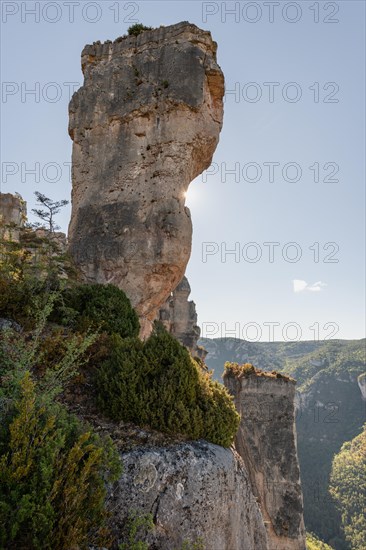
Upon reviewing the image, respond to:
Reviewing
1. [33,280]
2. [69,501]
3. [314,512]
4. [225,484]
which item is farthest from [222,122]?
[314,512]

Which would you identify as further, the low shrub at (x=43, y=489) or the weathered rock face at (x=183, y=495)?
the weathered rock face at (x=183, y=495)

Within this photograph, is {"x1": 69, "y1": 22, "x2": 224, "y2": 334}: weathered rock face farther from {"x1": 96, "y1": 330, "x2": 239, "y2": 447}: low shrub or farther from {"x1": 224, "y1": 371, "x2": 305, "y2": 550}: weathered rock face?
{"x1": 224, "y1": 371, "x2": 305, "y2": 550}: weathered rock face

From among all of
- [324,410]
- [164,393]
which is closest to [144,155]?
[164,393]

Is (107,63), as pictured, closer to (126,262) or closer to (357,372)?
(126,262)

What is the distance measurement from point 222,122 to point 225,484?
32.2ft

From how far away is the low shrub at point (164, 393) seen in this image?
468 centimetres

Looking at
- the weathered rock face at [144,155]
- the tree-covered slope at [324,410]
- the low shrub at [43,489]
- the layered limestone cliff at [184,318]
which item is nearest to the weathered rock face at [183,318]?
the layered limestone cliff at [184,318]

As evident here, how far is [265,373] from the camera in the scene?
16297 millimetres

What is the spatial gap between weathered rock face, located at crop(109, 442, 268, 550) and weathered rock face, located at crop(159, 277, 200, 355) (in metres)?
26.5

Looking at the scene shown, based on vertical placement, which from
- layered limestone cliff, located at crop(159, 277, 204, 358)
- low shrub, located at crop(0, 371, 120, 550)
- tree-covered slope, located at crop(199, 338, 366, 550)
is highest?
layered limestone cliff, located at crop(159, 277, 204, 358)

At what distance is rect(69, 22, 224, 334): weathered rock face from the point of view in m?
10.1

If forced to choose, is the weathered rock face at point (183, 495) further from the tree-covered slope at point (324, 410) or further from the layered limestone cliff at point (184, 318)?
the tree-covered slope at point (324, 410)

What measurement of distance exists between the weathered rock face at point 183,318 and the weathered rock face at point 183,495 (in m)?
26.5

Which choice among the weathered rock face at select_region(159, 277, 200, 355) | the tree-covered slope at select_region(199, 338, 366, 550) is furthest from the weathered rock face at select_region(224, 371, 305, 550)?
the tree-covered slope at select_region(199, 338, 366, 550)
